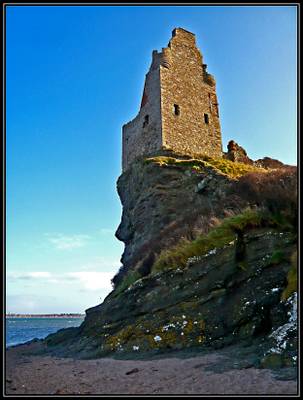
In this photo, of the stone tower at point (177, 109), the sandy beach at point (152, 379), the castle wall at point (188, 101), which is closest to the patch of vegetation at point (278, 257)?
the sandy beach at point (152, 379)

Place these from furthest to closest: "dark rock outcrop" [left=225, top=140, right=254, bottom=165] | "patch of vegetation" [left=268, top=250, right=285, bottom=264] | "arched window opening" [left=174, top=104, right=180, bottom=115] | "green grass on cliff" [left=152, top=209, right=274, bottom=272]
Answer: "dark rock outcrop" [left=225, top=140, right=254, bottom=165] < "arched window opening" [left=174, top=104, right=180, bottom=115] < "green grass on cliff" [left=152, top=209, right=274, bottom=272] < "patch of vegetation" [left=268, top=250, right=285, bottom=264]

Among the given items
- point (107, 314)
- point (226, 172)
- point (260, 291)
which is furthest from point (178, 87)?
point (260, 291)

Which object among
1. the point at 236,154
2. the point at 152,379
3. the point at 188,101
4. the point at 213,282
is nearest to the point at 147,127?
the point at 188,101

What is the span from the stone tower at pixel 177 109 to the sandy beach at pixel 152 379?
662 inches

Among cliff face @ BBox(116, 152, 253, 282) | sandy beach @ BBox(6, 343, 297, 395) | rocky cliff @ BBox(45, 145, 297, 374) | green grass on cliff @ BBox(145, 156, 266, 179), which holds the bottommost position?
sandy beach @ BBox(6, 343, 297, 395)

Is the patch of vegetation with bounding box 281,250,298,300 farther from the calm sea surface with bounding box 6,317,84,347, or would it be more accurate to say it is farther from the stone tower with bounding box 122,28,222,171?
the calm sea surface with bounding box 6,317,84,347

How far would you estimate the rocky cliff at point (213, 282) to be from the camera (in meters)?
9.41

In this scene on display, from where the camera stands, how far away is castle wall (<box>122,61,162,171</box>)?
2584 cm

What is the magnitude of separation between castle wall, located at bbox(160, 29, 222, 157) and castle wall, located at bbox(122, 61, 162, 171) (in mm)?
547

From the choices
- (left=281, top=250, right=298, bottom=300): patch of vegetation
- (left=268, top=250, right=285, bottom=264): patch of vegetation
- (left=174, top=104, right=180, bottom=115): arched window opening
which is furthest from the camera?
(left=174, top=104, right=180, bottom=115): arched window opening

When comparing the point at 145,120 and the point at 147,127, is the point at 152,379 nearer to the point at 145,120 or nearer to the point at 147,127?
the point at 147,127

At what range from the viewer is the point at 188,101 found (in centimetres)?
2784

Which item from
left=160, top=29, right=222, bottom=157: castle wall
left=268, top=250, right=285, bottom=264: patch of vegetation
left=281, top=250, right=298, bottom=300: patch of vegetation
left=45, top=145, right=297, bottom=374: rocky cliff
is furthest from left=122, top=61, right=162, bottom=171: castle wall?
left=281, top=250, right=298, bottom=300: patch of vegetation

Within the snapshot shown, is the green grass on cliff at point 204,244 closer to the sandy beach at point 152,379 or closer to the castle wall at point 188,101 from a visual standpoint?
the sandy beach at point 152,379
